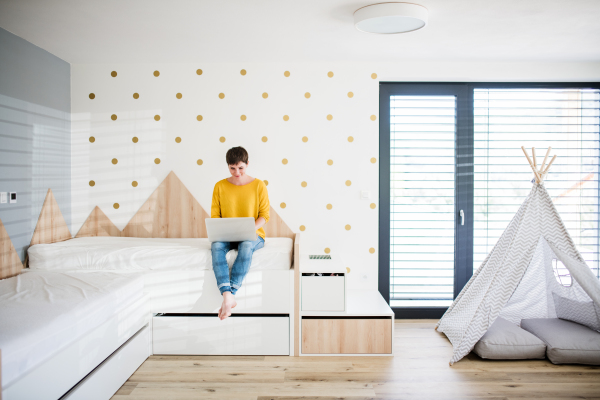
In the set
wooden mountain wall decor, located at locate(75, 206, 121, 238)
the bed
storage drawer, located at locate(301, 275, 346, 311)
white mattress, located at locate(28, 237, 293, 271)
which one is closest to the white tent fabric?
storage drawer, located at locate(301, 275, 346, 311)

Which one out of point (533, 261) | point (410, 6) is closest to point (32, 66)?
point (410, 6)

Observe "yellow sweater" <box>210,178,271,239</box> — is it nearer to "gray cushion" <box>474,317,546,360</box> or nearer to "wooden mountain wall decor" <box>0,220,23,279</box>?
"wooden mountain wall decor" <box>0,220,23,279</box>

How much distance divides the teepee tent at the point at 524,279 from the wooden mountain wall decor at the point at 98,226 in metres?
2.93

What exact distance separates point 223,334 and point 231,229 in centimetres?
77

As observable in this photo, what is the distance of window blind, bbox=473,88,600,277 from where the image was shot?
3.56 meters

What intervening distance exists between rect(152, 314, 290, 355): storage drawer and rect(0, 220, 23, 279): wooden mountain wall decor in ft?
3.48

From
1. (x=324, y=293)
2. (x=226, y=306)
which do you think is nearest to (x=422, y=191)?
(x=324, y=293)

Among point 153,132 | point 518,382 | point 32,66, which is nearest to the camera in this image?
point 518,382

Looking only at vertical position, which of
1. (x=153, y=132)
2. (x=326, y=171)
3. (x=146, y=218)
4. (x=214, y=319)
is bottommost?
(x=214, y=319)

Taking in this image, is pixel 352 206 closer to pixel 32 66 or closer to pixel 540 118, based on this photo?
pixel 540 118

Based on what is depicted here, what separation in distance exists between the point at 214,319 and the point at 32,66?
232 cm

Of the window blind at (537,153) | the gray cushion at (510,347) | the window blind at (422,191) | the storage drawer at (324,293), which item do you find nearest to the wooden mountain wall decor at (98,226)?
the storage drawer at (324,293)

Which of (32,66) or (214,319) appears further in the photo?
(32,66)

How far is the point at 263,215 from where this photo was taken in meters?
2.99
